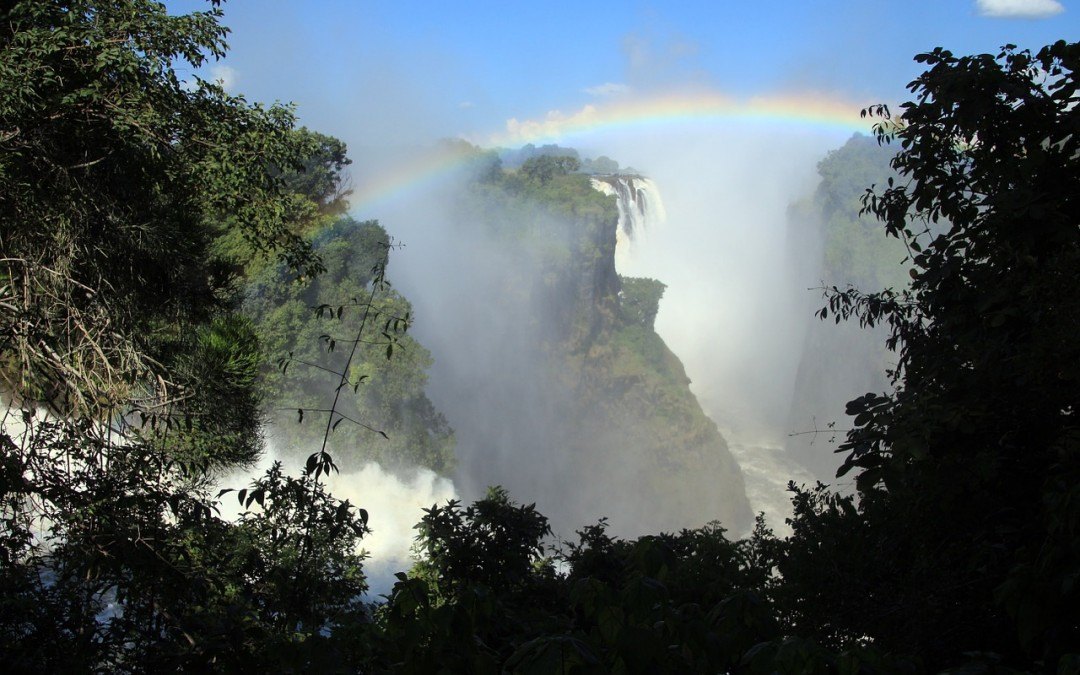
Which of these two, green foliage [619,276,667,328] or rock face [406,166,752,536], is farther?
green foliage [619,276,667,328]

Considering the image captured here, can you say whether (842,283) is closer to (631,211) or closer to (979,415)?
(631,211)

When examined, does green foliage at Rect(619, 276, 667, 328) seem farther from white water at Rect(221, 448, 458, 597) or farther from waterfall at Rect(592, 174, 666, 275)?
white water at Rect(221, 448, 458, 597)

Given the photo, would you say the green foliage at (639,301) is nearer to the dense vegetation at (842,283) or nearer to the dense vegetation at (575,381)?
the dense vegetation at (575,381)

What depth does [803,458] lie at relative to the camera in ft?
166

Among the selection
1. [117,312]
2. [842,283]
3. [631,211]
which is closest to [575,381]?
[631,211]

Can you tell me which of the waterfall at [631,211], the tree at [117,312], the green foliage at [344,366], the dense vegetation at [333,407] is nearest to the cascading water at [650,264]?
the waterfall at [631,211]

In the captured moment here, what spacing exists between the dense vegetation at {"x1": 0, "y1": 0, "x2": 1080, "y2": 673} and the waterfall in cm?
4305

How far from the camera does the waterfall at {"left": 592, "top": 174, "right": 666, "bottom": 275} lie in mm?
48938

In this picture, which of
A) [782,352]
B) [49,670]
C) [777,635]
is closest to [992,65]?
[777,635]

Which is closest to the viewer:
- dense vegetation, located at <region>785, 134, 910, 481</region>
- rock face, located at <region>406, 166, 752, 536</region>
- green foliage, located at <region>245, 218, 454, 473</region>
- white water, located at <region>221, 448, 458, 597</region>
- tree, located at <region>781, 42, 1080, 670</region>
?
tree, located at <region>781, 42, 1080, 670</region>

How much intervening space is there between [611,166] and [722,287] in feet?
89.3

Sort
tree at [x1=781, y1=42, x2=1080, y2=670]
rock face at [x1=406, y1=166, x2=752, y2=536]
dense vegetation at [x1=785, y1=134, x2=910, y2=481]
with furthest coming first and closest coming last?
dense vegetation at [x1=785, y1=134, x2=910, y2=481], rock face at [x1=406, y1=166, x2=752, y2=536], tree at [x1=781, y1=42, x2=1080, y2=670]

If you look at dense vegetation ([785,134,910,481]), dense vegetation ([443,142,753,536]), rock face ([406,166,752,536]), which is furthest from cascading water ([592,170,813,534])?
dense vegetation ([443,142,753,536])

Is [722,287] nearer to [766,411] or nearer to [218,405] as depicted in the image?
[766,411]
